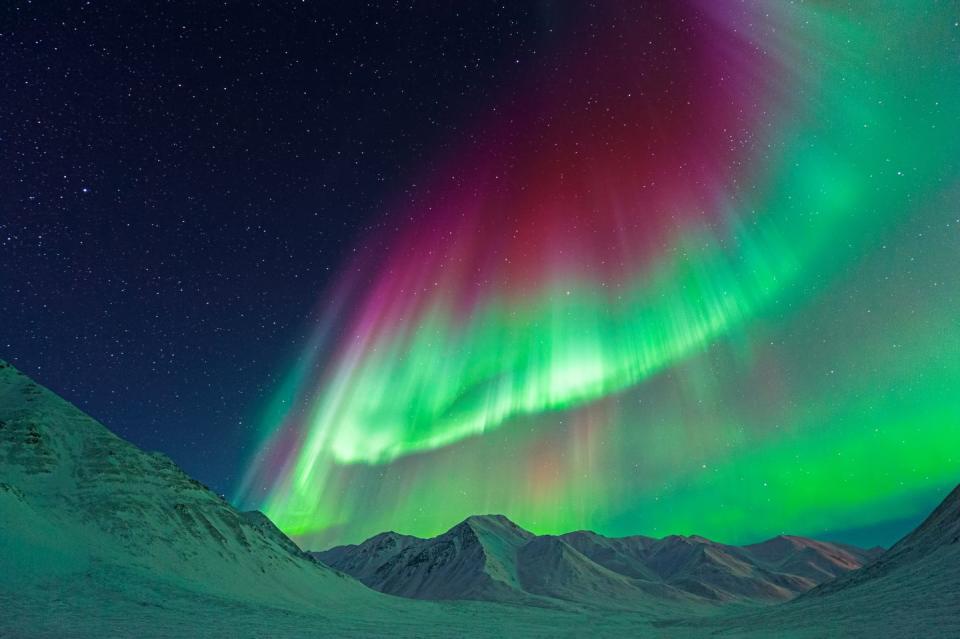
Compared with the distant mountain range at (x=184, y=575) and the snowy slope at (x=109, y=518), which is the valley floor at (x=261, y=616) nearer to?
the distant mountain range at (x=184, y=575)

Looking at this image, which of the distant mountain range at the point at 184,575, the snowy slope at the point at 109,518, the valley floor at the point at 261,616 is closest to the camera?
the valley floor at the point at 261,616

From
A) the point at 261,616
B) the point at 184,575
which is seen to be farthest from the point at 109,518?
the point at 261,616

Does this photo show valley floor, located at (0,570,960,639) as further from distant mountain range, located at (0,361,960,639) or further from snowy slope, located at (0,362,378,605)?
snowy slope, located at (0,362,378,605)

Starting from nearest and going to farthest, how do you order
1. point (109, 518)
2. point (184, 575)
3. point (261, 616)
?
point (261, 616)
point (184, 575)
point (109, 518)

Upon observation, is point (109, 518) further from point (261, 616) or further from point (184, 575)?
point (261, 616)

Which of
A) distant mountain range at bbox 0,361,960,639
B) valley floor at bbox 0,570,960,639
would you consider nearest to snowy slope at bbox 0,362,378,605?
distant mountain range at bbox 0,361,960,639

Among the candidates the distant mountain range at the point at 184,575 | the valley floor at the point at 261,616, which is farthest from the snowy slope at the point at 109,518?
the valley floor at the point at 261,616

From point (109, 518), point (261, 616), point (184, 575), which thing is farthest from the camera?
point (109, 518)

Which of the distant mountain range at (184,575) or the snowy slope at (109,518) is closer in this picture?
the distant mountain range at (184,575)

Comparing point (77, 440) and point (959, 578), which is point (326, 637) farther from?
point (77, 440)

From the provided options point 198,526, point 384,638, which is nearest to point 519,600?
point 198,526

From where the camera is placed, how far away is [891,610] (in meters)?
37.4

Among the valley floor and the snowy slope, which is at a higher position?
the snowy slope

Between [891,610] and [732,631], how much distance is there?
1457 cm
